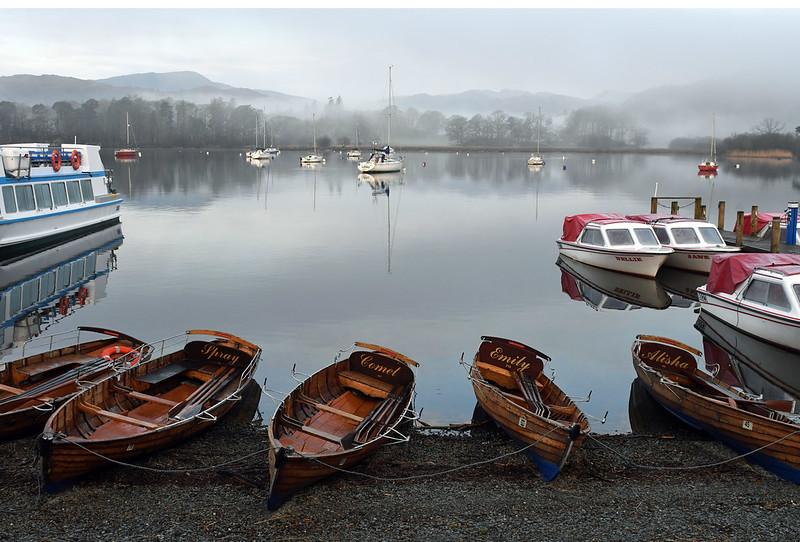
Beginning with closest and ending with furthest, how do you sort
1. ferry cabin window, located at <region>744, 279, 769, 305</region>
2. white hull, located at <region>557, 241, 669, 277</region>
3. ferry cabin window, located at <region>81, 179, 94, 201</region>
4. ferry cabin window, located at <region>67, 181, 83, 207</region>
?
ferry cabin window, located at <region>744, 279, 769, 305</region>
white hull, located at <region>557, 241, 669, 277</region>
ferry cabin window, located at <region>67, 181, 83, 207</region>
ferry cabin window, located at <region>81, 179, 94, 201</region>

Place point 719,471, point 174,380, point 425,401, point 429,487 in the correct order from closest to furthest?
1. point 429,487
2. point 719,471
3. point 174,380
4. point 425,401

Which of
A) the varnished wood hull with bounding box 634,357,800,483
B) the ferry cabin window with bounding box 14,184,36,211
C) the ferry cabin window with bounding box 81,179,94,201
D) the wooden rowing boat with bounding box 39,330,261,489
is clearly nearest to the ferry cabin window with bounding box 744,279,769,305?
the varnished wood hull with bounding box 634,357,800,483

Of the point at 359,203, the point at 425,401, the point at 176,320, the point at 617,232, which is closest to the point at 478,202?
the point at 359,203

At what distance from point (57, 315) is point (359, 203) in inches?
2077

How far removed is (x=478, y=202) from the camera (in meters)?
83.6

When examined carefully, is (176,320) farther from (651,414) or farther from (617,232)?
(617,232)

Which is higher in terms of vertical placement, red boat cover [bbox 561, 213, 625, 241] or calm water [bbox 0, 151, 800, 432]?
red boat cover [bbox 561, 213, 625, 241]

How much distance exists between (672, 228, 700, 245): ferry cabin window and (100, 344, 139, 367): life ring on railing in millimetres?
28734

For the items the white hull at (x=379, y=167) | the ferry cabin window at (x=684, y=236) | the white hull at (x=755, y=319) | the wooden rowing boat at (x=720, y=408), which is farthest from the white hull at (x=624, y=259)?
the white hull at (x=379, y=167)

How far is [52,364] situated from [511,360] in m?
11.8

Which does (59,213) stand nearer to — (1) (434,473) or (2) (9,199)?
(2) (9,199)

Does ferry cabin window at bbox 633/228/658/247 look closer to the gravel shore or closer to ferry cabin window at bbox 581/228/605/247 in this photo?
ferry cabin window at bbox 581/228/605/247

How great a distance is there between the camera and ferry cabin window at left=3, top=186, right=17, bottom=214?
39156 mm

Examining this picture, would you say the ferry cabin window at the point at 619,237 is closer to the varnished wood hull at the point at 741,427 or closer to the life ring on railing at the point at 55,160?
the varnished wood hull at the point at 741,427
